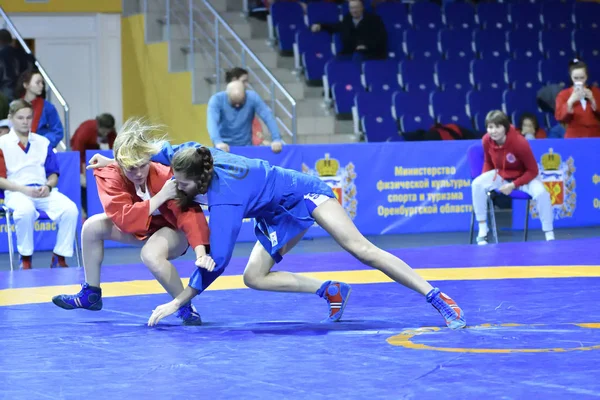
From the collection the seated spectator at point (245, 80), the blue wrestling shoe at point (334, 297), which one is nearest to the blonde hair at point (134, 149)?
the blue wrestling shoe at point (334, 297)

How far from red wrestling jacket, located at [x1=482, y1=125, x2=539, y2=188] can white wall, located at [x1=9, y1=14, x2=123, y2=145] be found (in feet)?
19.7

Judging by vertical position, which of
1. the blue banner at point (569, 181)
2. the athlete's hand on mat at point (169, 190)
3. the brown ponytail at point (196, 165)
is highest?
the brown ponytail at point (196, 165)

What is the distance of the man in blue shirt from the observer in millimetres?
9039

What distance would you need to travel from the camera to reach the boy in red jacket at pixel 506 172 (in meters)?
8.50

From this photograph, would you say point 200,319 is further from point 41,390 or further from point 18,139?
point 18,139

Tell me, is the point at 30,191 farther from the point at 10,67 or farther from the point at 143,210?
the point at 143,210

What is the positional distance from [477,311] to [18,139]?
399cm

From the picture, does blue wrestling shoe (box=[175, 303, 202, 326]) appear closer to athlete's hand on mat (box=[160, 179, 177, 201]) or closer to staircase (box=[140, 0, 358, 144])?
athlete's hand on mat (box=[160, 179, 177, 201])

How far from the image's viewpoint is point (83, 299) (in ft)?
16.2

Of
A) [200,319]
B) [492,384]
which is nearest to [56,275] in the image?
[200,319]

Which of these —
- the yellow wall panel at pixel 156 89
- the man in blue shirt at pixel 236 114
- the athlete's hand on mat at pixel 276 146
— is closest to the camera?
the athlete's hand on mat at pixel 276 146

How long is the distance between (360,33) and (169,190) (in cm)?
737

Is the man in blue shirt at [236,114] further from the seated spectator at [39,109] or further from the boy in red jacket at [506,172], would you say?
the boy in red jacket at [506,172]

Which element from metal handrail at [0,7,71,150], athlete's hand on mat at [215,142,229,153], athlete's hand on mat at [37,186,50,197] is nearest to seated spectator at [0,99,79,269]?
athlete's hand on mat at [37,186,50,197]
